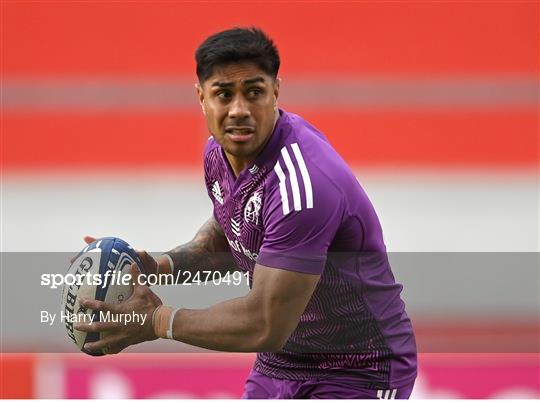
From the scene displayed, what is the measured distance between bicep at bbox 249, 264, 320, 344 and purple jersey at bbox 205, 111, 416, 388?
24mm

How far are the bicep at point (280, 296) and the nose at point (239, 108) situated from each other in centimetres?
39

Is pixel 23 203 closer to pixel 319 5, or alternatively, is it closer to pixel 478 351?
pixel 319 5

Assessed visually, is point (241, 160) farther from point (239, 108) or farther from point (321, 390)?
point (321, 390)

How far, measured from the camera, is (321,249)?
2.55 metres

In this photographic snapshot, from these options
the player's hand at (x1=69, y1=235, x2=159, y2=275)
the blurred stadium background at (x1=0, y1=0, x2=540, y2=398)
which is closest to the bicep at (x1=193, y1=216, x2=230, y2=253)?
the player's hand at (x1=69, y1=235, x2=159, y2=275)

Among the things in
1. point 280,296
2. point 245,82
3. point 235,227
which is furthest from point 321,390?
point 245,82

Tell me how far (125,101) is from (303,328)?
3.98 meters

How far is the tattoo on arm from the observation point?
125 inches

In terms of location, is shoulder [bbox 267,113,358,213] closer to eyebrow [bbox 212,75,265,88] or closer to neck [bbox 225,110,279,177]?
neck [bbox 225,110,279,177]

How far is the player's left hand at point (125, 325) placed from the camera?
268 cm

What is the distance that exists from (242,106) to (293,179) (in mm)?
234

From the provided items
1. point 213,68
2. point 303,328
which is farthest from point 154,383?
point 213,68

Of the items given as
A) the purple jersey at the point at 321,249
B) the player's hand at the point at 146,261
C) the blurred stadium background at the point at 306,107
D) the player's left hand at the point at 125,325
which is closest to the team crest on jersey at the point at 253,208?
the purple jersey at the point at 321,249

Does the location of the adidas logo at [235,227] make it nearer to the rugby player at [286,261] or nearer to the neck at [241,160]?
the rugby player at [286,261]
